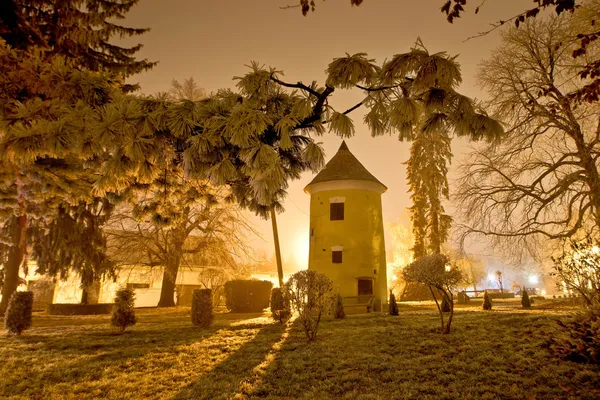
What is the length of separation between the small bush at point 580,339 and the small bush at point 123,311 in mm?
14256

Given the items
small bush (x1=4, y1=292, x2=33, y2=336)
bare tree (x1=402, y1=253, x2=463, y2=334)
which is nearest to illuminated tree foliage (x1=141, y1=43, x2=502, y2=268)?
bare tree (x1=402, y1=253, x2=463, y2=334)

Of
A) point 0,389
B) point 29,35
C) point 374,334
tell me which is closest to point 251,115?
point 29,35

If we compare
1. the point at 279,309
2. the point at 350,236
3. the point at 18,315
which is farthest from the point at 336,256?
the point at 18,315

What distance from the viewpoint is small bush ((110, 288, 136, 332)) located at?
45.8ft

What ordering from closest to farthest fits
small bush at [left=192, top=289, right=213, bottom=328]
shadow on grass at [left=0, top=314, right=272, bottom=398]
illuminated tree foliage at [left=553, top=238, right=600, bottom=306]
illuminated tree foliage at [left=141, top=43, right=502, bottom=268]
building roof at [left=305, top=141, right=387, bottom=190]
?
1. illuminated tree foliage at [left=141, top=43, right=502, bottom=268]
2. shadow on grass at [left=0, top=314, right=272, bottom=398]
3. illuminated tree foliage at [left=553, top=238, right=600, bottom=306]
4. small bush at [left=192, top=289, right=213, bottom=328]
5. building roof at [left=305, top=141, right=387, bottom=190]

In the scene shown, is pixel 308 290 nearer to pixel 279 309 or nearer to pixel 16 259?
pixel 279 309

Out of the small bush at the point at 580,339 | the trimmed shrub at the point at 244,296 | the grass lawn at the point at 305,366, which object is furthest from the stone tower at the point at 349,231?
the small bush at the point at 580,339

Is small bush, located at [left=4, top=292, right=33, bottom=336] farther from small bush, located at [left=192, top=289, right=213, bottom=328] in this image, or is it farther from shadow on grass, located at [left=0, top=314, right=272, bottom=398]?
small bush, located at [left=192, top=289, right=213, bottom=328]

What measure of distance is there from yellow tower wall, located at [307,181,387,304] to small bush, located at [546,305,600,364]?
14868 millimetres

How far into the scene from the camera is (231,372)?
8.58 meters

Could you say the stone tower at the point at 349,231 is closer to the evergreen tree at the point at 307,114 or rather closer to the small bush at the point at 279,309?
the small bush at the point at 279,309

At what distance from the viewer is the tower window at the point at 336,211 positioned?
24891 millimetres

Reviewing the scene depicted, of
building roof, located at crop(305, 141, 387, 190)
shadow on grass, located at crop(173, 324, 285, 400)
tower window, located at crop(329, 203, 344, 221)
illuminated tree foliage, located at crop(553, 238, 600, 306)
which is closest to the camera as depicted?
shadow on grass, located at crop(173, 324, 285, 400)

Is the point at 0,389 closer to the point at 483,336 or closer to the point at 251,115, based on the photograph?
the point at 251,115
